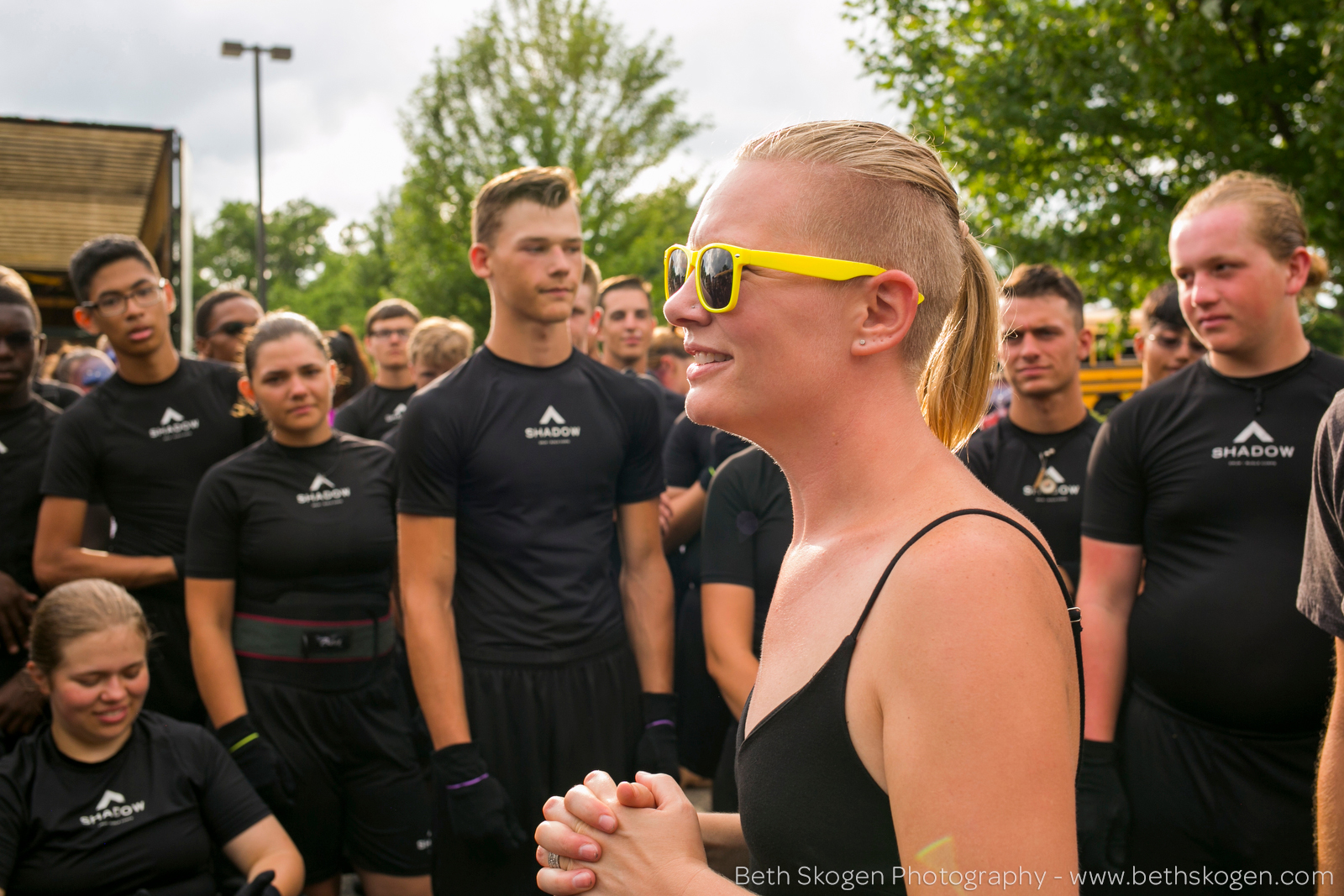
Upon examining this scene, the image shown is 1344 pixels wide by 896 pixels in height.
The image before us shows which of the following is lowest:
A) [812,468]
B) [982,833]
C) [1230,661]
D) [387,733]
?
[387,733]

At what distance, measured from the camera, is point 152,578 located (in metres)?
3.92

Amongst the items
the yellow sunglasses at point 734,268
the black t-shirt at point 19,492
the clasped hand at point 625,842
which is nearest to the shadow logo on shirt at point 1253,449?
the yellow sunglasses at point 734,268

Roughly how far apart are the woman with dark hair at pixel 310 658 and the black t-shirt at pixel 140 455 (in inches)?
18.4

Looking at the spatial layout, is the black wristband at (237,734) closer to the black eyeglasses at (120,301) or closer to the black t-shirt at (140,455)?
the black t-shirt at (140,455)

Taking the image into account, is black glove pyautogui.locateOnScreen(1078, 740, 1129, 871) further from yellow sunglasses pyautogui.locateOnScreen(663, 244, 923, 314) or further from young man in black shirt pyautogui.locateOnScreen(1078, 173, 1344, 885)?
yellow sunglasses pyautogui.locateOnScreen(663, 244, 923, 314)

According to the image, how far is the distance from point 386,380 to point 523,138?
613 inches

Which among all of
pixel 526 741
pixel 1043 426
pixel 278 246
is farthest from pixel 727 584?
pixel 278 246

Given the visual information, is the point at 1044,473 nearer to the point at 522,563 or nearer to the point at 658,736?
the point at 658,736

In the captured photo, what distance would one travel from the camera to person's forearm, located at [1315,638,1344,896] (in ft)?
5.98

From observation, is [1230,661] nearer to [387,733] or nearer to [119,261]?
[387,733]

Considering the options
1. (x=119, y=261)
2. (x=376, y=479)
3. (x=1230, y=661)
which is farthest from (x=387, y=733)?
(x=1230, y=661)

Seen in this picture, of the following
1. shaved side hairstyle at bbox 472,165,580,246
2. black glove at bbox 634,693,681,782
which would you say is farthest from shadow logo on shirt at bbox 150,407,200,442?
black glove at bbox 634,693,681,782

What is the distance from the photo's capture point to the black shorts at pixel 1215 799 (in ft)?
8.73

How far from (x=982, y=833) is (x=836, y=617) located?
30 cm
